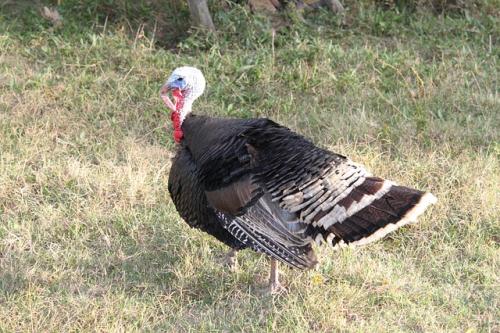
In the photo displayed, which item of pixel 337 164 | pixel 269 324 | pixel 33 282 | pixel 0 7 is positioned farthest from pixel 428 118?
pixel 0 7

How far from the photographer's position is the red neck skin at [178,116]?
436 centimetres

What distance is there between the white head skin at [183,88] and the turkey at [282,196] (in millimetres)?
326

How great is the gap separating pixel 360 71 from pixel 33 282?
3.60 m

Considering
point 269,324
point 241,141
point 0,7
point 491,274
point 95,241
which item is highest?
point 241,141

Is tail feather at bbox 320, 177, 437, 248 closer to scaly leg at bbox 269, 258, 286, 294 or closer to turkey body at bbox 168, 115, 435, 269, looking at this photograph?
turkey body at bbox 168, 115, 435, 269

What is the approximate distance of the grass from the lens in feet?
13.2

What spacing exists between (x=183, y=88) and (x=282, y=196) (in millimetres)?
972

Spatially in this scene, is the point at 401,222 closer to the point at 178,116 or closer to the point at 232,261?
the point at 232,261

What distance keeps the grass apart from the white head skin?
77 centimetres

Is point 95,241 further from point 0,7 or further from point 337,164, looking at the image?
point 0,7

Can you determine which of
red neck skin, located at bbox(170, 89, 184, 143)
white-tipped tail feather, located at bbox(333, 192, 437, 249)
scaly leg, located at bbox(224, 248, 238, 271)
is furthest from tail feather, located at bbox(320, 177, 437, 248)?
red neck skin, located at bbox(170, 89, 184, 143)

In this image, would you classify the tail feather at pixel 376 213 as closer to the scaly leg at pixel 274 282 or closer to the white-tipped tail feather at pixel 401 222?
the white-tipped tail feather at pixel 401 222

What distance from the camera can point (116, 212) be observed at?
15.8 ft

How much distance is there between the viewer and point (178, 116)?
4.39 metres
